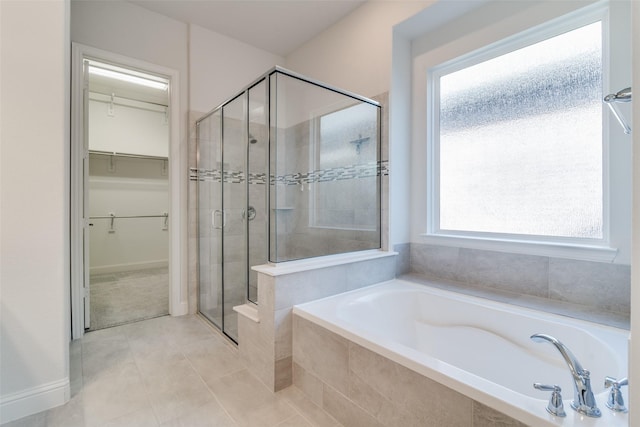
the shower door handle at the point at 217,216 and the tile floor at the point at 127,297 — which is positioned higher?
the shower door handle at the point at 217,216

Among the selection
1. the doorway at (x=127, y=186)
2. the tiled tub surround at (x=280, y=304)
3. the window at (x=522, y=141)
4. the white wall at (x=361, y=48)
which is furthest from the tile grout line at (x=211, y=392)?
the white wall at (x=361, y=48)

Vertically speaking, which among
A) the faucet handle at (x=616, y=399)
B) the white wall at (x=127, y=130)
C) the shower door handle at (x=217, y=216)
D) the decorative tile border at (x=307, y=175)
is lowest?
the faucet handle at (x=616, y=399)

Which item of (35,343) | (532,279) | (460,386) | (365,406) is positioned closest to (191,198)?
(35,343)

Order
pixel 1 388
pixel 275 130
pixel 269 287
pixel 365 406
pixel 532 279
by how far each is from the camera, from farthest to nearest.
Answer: pixel 275 130 → pixel 532 279 → pixel 269 287 → pixel 1 388 → pixel 365 406

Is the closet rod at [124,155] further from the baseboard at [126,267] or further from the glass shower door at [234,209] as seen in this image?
the glass shower door at [234,209]

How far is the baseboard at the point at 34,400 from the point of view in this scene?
4.64 feet

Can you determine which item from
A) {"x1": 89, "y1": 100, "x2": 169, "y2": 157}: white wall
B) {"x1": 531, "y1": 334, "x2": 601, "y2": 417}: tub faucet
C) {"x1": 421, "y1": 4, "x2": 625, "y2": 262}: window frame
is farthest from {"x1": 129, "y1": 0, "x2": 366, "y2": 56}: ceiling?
{"x1": 531, "y1": 334, "x2": 601, "y2": 417}: tub faucet

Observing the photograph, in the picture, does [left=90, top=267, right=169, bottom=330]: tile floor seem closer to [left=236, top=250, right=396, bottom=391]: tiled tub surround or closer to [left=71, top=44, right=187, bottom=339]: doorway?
[left=71, top=44, right=187, bottom=339]: doorway

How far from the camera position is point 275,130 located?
77.7 inches

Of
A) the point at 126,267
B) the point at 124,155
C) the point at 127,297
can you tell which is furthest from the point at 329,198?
the point at 126,267

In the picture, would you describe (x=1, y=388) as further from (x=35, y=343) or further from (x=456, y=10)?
(x=456, y=10)

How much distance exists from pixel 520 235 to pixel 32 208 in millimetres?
2791

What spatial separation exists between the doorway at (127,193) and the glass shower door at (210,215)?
0.19 m

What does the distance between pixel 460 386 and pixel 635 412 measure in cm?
44
